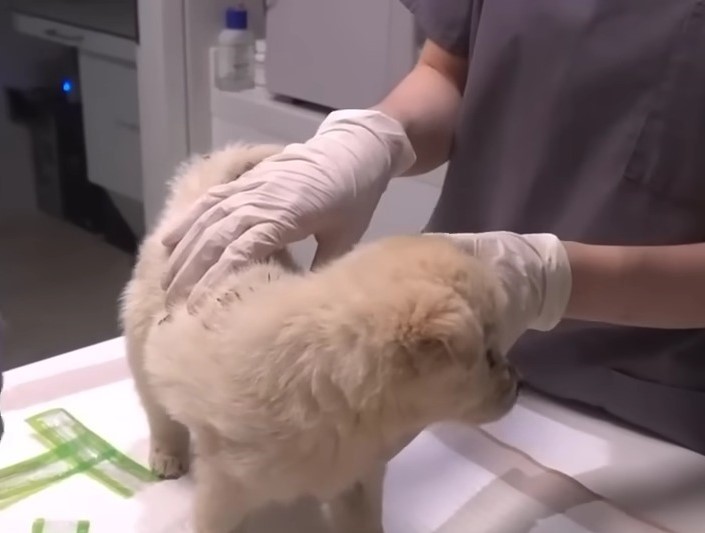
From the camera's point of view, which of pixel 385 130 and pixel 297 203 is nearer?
pixel 297 203

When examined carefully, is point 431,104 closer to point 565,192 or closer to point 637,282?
point 565,192

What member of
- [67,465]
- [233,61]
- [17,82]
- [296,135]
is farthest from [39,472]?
[17,82]

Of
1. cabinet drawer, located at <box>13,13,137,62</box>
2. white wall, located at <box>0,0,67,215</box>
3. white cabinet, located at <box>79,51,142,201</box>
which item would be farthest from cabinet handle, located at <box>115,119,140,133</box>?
white wall, located at <box>0,0,67,215</box>

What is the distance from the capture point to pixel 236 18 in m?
1.58

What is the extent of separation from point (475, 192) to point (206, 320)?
14.4 inches

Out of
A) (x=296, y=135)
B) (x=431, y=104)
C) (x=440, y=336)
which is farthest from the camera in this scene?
(x=296, y=135)

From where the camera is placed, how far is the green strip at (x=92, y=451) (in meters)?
0.68

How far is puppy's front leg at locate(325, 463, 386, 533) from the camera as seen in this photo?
24.5 inches

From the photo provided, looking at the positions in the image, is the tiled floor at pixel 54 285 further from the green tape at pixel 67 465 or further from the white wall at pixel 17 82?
the green tape at pixel 67 465

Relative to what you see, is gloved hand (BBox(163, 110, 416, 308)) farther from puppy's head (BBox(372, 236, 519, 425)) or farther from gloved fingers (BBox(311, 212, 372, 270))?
puppy's head (BBox(372, 236, 519, 425))

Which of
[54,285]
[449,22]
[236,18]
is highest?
[449,22]

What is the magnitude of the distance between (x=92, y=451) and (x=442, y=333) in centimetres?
34

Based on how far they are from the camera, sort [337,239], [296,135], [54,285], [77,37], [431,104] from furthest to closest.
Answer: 1. [54,285]
2. [77,37]
3. [296,135]
4. [431,104]
5. [337,239]

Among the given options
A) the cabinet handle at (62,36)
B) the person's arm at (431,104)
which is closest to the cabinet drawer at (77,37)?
the cabinet handle at (62,36)
